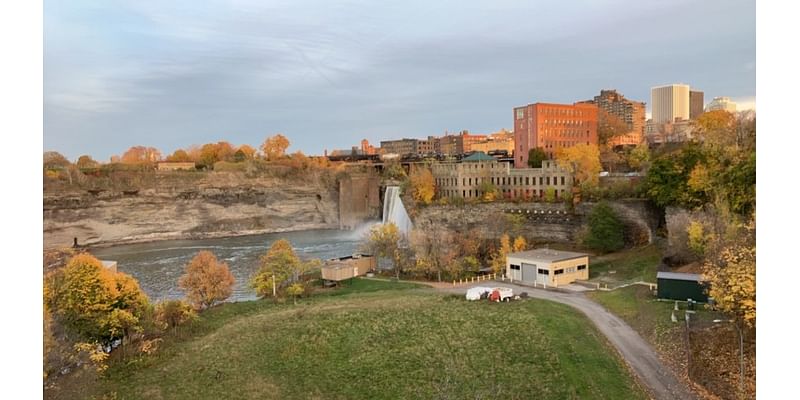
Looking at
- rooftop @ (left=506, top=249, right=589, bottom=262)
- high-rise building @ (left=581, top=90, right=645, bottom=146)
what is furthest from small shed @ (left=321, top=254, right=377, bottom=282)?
high-rise building @ (left=581, top=90, right=645, bottom=146)

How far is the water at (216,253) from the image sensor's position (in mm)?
28000

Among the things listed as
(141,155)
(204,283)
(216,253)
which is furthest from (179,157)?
(204,283)

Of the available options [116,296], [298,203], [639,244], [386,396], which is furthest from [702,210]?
[298,203]

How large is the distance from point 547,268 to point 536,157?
24.5 m

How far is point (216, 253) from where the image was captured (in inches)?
1601

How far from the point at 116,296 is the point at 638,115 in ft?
252

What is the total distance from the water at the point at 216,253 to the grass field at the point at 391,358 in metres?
8.75

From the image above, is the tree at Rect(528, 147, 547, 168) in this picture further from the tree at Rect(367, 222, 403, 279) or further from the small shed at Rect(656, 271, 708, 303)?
the small shed at Rect(656, 271, 708, 303)

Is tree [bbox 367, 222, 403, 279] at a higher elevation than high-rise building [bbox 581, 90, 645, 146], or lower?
lower

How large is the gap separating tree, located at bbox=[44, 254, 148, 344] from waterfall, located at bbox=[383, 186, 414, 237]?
25.3 m

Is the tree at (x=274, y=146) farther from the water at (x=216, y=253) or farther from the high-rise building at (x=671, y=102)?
the high-rise building at (x=671, y=102)

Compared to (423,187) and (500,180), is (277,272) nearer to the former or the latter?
(423,187)

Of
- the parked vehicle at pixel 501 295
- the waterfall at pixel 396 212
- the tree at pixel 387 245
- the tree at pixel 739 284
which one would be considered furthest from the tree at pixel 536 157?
the tree at pixel 739 284

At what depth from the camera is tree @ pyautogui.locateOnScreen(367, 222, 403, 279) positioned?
1080 inches
